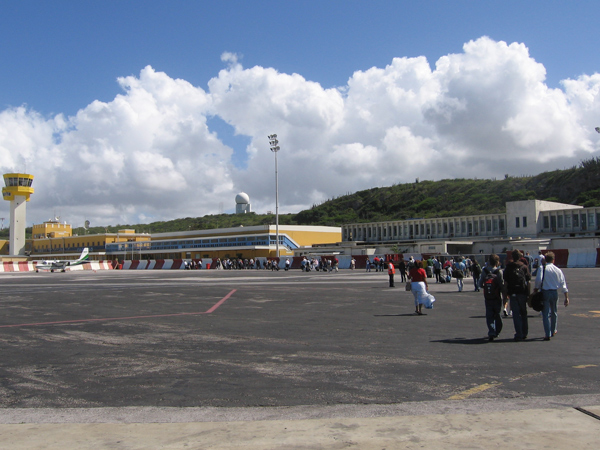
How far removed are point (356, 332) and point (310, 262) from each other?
4737cm

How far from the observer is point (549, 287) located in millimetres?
9492

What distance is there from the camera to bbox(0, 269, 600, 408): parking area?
6031 millimetres

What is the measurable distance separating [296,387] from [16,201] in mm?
116832

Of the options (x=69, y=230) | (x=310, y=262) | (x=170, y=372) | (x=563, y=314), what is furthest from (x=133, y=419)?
(x=69, y=230)

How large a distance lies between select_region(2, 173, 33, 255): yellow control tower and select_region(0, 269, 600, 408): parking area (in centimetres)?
10446

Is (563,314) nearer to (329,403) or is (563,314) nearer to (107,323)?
(329,403)

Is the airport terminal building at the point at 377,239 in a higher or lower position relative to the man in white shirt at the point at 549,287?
higher

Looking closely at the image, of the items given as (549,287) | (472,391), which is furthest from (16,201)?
(472,391)

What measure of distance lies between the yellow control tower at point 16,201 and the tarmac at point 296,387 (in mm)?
107726

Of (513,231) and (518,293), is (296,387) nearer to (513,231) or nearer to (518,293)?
(518,293)

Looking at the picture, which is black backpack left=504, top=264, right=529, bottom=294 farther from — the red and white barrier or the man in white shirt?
the red and white barrier

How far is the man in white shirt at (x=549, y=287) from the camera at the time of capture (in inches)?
373

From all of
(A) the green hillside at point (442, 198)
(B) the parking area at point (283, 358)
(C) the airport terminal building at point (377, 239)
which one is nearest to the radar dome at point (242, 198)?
(A) the green hillside at point (442, 198)

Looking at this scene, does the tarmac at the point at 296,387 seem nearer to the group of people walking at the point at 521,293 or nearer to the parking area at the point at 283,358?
the parking area at the point at 283,358
